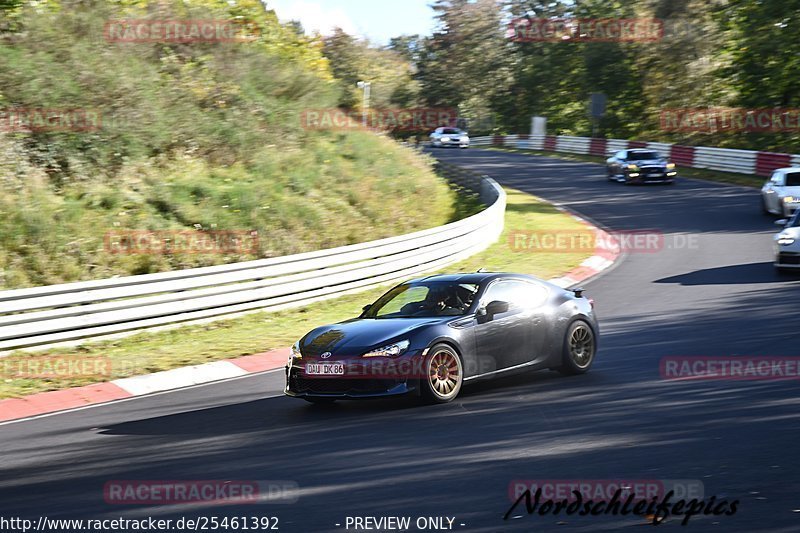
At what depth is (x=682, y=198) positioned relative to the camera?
33.1 meters

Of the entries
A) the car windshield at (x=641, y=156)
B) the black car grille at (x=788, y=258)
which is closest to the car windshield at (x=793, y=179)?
the black car grille at (x=788, y=258)

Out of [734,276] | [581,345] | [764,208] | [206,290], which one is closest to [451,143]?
[764,208]

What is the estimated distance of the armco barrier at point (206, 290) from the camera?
13633 mm

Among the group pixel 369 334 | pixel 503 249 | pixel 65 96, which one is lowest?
pixel 503 249

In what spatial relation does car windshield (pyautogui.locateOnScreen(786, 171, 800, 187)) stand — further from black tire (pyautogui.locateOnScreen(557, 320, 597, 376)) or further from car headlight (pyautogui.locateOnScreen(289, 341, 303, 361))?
car headlight (pyautogui.locateOnScreen(289, 341, 303, 361))

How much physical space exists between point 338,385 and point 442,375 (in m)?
1.04

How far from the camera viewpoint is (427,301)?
1051cm

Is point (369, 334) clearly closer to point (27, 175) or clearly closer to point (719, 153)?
point (27, 175)

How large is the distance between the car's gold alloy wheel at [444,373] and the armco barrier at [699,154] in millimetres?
27645

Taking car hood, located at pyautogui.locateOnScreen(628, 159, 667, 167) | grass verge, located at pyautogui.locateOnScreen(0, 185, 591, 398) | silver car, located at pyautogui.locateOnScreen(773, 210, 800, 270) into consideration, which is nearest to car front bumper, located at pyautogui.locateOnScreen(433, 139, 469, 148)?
car hood, located at pyautogui.locateOnScreen(628, 159, 667, 167)

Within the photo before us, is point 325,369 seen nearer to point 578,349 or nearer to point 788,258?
point 578,349

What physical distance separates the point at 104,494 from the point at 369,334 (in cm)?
344

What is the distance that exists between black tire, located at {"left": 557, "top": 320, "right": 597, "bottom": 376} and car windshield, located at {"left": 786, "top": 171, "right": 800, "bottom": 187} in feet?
53.2

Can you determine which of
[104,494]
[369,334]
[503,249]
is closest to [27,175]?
[503,249]
